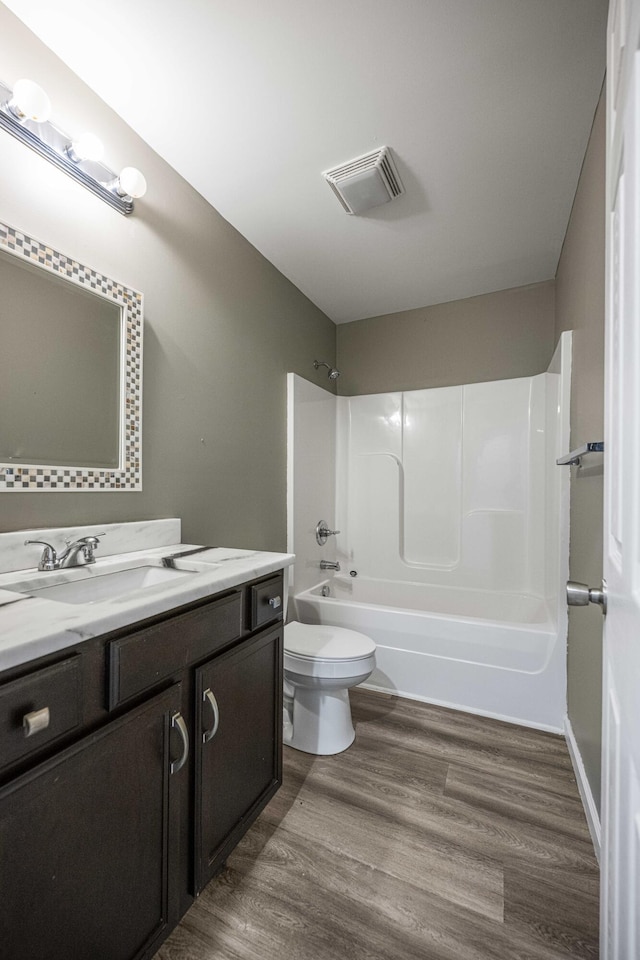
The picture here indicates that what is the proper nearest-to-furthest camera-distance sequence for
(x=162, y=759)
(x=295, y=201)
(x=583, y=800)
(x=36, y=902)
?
(x=36, y=902) < (x=162, y=759) < (x=583, y=800) < (x=295, y=201)

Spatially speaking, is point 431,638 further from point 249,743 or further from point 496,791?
point 249,743

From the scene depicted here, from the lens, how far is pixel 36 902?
696 mm

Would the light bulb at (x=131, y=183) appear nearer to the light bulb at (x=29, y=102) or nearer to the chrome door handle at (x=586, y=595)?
the light bulb at (x=29, y=102)

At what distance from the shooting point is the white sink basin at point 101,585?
1.06m

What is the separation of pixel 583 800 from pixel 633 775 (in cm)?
142

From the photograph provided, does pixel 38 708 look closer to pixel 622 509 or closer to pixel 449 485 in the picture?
pixel 622 509

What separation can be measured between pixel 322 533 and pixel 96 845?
85.3 inches

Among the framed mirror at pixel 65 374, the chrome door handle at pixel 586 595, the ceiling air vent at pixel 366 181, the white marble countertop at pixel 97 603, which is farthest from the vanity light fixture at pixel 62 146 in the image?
the chrome door handle at pixel 586 595

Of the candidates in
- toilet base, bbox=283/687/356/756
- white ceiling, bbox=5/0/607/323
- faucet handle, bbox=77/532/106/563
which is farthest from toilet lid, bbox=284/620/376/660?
white ceiling, bbox=5/0/607/323

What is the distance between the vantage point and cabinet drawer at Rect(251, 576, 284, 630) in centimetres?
128

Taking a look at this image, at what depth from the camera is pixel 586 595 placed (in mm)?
774

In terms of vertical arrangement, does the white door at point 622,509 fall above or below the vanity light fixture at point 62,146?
below

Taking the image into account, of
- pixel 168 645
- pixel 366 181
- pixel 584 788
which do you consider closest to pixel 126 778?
pixel 168 645

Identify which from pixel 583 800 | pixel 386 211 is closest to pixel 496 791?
pixel 583 800
